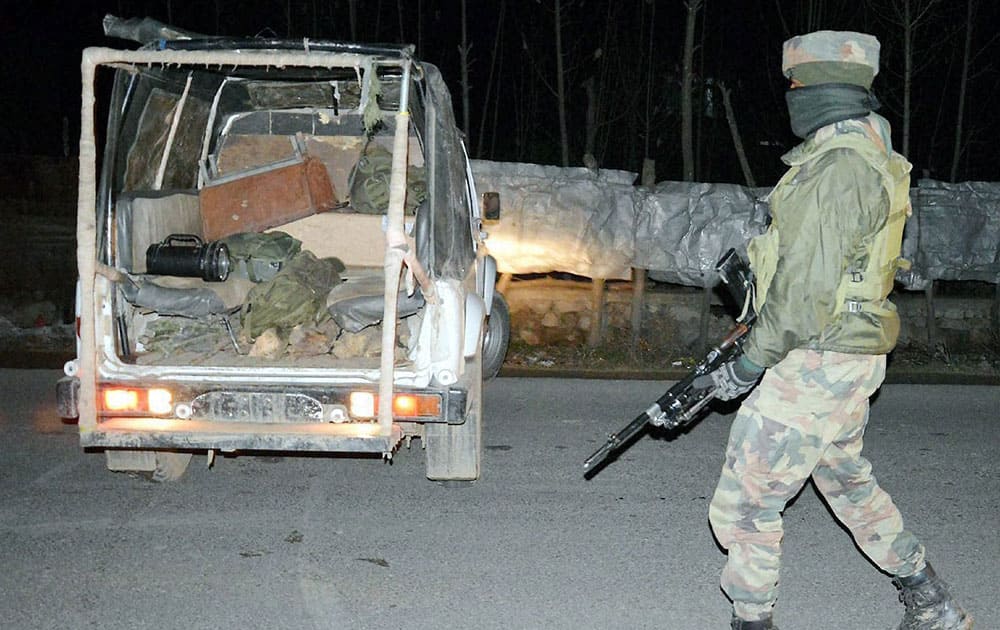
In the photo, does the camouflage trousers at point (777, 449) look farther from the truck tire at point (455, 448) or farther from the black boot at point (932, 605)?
the truck tire at point (455, 448)

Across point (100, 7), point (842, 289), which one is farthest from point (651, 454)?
point (100, 7)

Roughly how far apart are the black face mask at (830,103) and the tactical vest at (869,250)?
3.6 inches

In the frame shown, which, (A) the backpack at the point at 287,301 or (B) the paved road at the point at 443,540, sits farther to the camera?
(A) the backpack at the point at 287,301

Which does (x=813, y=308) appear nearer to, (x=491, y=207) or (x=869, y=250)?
(x=869, y=250)

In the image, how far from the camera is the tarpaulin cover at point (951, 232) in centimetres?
964

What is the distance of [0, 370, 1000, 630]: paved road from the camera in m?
4.07

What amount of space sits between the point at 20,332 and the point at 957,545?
8832 millimetres

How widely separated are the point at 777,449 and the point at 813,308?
533 mm

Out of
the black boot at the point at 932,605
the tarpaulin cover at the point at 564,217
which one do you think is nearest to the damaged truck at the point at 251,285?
the black boot at the point at 932,605

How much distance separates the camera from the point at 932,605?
3729 millimetres

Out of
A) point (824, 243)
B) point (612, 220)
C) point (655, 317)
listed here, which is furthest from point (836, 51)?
point (655, 317)

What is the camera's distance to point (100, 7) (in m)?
23.8

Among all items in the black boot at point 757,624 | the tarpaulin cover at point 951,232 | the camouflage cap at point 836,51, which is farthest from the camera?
the tarpaulin cover at point 951,232

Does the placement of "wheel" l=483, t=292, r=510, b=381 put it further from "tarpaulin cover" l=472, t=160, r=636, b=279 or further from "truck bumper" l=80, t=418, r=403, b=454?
"truck bumper" l=80, t=418, r=403, b=454
